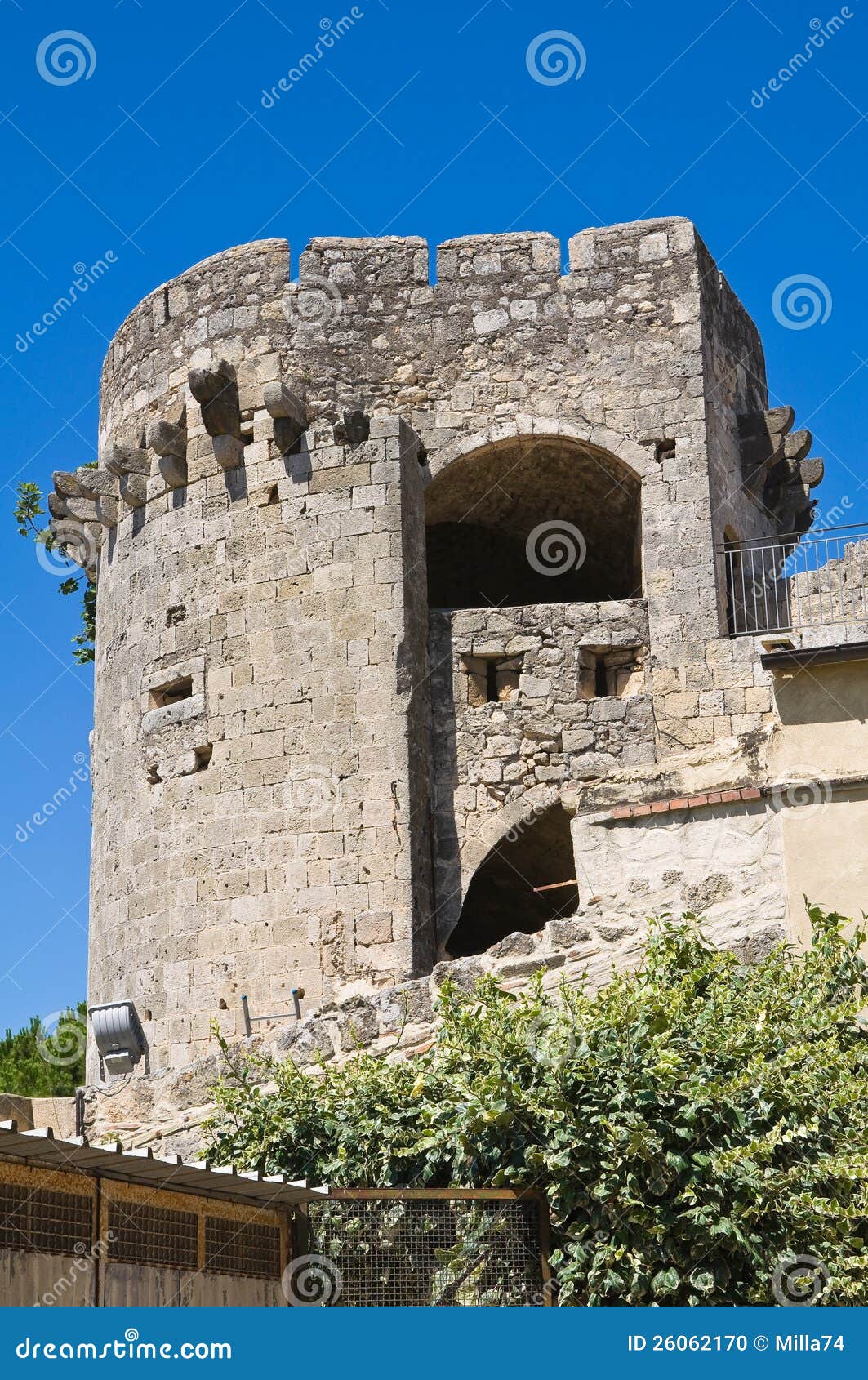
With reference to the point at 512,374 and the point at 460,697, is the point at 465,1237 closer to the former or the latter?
the point at 460,697

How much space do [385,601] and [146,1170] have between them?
674 centimetres

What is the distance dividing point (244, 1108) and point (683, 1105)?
2.24m

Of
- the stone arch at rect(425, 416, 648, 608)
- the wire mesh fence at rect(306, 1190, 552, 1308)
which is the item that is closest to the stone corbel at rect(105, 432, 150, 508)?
the stone arch at rect(425, 416, 648, 608)

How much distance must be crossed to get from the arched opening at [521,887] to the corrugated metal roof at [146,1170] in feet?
19.6

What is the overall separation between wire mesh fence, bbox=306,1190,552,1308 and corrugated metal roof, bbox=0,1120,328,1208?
206mm

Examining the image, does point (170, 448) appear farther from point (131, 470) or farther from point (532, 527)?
point (532, 527)

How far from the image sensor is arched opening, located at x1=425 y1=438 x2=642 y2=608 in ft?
46.4

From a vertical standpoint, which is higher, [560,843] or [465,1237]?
[560,843]

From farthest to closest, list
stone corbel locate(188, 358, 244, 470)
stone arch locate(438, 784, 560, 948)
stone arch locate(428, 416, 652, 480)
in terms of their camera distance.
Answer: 1. stone arch locate(428, 416, 652, 480)
2. stone corbel locate(188, 358, 244, 470)
3. stone arch locate(438, 784, 560, 948)

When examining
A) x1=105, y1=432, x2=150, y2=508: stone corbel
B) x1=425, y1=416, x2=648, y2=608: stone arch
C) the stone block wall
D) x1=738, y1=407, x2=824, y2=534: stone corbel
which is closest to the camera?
the stone block wall

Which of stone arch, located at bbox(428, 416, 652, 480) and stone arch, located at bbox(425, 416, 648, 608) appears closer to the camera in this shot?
stone arch, located at bbox(428, 416, 652, 480)

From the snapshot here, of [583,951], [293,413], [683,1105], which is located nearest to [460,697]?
[293,413]

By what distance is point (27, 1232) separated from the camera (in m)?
6.10

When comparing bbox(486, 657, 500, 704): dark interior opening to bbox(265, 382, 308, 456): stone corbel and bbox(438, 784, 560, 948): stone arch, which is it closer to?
bbox(438, 784, 560, 948): stone arch
